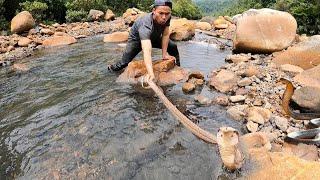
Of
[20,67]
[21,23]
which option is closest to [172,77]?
[20,67]

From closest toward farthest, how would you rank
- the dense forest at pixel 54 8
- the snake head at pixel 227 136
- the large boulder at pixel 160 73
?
the snake head at pixel 227 136, the large boulder at pixel 160 73, the dense forest at pixel 54 8

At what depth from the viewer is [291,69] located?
7535mm

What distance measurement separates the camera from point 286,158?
3.74 meters

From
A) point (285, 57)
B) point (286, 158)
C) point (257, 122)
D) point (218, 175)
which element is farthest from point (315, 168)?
point (285, 57)

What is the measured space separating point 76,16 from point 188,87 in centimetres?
1313

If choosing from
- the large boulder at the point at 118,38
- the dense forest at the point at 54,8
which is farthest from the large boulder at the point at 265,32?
the dense forest at the point at 54,8

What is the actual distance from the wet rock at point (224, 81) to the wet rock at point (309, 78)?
118cm

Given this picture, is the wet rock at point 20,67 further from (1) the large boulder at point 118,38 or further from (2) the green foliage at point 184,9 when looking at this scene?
(2) the green foliage at point 184,9

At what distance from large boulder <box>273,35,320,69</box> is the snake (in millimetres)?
2429

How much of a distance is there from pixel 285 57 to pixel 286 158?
5033 mm

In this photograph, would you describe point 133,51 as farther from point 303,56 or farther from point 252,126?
point 303,56

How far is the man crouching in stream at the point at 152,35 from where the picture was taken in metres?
5.84

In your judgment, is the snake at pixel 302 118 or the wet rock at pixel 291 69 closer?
the snake at pixel 302 118

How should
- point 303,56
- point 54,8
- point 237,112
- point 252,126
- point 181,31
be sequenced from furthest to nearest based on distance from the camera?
point 54,8
point 181,31
point 303,56
point 237,112
point 252,126
